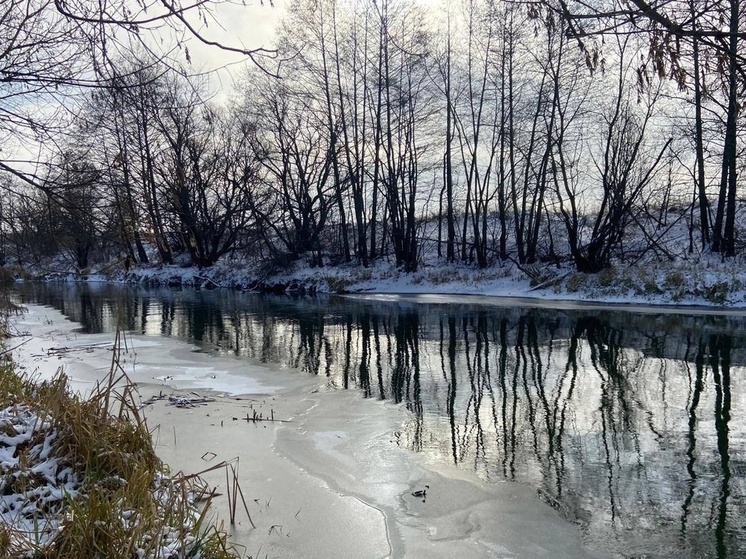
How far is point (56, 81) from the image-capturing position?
3.67m

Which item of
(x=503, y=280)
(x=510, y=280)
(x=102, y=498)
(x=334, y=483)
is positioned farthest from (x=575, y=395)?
(x=503, y=280)

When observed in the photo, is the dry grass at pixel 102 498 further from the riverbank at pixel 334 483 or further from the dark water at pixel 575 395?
the dark water at pixel 575 395

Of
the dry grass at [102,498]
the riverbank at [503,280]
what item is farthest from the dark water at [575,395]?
the riverbank at [503,280]

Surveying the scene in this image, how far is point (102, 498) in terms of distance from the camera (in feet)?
10.7

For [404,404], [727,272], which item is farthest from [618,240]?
[404,404]

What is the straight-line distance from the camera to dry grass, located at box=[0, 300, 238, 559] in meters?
2.90

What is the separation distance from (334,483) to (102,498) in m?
1.94

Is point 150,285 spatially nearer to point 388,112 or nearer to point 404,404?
point 388,112

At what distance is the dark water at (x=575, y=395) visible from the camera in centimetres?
423

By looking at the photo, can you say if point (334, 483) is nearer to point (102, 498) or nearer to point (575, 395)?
point (102, 498)

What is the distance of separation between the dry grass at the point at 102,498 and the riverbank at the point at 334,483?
1.42ft

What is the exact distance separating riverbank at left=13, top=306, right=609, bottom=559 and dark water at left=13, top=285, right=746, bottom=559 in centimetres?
31

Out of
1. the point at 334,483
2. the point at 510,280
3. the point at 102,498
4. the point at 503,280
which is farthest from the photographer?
the point at 503,280

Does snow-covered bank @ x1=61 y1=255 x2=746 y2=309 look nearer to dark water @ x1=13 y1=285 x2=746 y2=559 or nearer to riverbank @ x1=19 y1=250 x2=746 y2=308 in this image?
riverbank @ x1=19 y1=250 x2=746 y2=308
